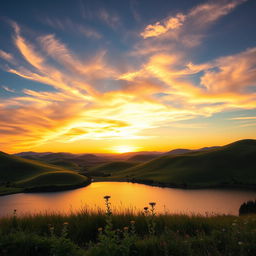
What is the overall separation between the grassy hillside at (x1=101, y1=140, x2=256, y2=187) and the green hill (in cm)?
2540

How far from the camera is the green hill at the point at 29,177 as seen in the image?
65688 mm

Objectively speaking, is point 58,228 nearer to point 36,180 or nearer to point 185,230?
point 185,230

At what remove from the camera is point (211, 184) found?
59.7 m

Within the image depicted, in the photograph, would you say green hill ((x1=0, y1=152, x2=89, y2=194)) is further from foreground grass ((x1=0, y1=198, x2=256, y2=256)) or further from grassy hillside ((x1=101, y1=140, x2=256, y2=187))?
foreground grass ((x1=0, y1=198, x2=256, y2=256))

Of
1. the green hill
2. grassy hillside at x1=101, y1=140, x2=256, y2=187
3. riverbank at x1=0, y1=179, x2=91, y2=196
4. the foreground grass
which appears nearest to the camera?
the foreground grass

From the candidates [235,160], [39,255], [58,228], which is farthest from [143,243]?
[235,160]

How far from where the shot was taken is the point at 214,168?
72.4m

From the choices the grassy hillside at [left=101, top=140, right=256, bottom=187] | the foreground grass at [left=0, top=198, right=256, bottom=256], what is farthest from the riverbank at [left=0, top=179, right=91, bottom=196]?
the foreground grass at [left=0, top=198, right=256, bottom=256]

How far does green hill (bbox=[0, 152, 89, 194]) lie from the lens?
2586 inches

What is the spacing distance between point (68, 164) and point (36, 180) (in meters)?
88.9

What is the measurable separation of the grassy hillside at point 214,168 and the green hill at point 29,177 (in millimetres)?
25396

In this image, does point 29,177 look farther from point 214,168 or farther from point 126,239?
point 126,239

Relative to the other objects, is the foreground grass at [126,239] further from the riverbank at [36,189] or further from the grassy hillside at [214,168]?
the riverbank at [36,189]

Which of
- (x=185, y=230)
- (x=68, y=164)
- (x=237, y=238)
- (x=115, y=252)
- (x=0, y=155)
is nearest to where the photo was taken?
(x=115, y=252)
